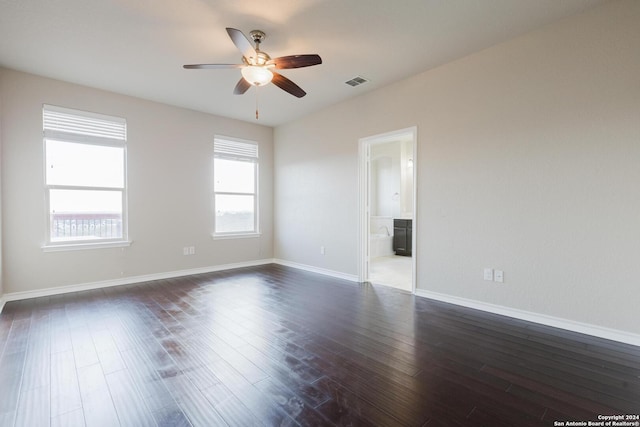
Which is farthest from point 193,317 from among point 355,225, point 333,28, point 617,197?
point 617,197

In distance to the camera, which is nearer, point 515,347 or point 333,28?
point 515,347

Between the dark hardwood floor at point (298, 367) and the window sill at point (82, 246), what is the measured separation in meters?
0.72

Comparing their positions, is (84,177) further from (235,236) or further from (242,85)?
(242,85)

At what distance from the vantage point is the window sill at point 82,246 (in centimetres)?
382

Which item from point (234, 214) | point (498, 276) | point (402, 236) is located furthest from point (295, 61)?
point (402, 236)

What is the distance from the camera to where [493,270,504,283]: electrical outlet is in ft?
10.1

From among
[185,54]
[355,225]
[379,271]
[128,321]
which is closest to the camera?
[128,321]

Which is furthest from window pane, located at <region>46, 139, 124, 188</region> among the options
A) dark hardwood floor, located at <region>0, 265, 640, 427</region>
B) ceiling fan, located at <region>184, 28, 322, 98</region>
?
ceiling fan, located at <region>184, 28, 322, 98</region>

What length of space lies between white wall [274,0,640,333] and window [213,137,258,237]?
2790 mm

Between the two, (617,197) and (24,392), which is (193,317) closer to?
(24,392)

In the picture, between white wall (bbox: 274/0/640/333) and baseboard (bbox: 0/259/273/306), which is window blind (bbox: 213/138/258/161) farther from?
white wall (bbox: 274/0/640/333)

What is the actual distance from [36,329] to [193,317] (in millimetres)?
1380

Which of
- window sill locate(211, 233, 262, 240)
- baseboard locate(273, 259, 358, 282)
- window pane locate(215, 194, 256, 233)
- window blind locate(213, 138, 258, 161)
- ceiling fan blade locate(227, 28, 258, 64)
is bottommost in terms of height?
baseboard locate(273, 259, 358, 282)

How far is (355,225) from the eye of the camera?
459cm
